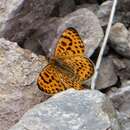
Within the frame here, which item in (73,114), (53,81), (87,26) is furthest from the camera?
(87,26)

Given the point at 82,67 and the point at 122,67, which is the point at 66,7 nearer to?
the point at 122,67

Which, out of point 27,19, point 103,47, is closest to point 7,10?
point 27,19

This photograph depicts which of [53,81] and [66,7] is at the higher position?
[53,81]

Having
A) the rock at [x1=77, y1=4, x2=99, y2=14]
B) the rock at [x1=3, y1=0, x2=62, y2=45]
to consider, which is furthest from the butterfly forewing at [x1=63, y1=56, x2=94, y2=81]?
the rock at [x1=77, y1=4, x2=99, y2=14]

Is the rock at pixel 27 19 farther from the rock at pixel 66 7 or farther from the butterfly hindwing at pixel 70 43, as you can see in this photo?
the butterfly hindwing at pixel 70 43

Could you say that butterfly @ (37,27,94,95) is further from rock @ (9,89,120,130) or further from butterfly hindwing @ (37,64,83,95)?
rock @ (9,89,120,130)

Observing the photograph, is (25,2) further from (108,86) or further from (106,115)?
(106,115)

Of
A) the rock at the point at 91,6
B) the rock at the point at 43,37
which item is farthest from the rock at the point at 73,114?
the rock at the point at 91,6

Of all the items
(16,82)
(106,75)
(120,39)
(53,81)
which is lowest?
(106,75)
